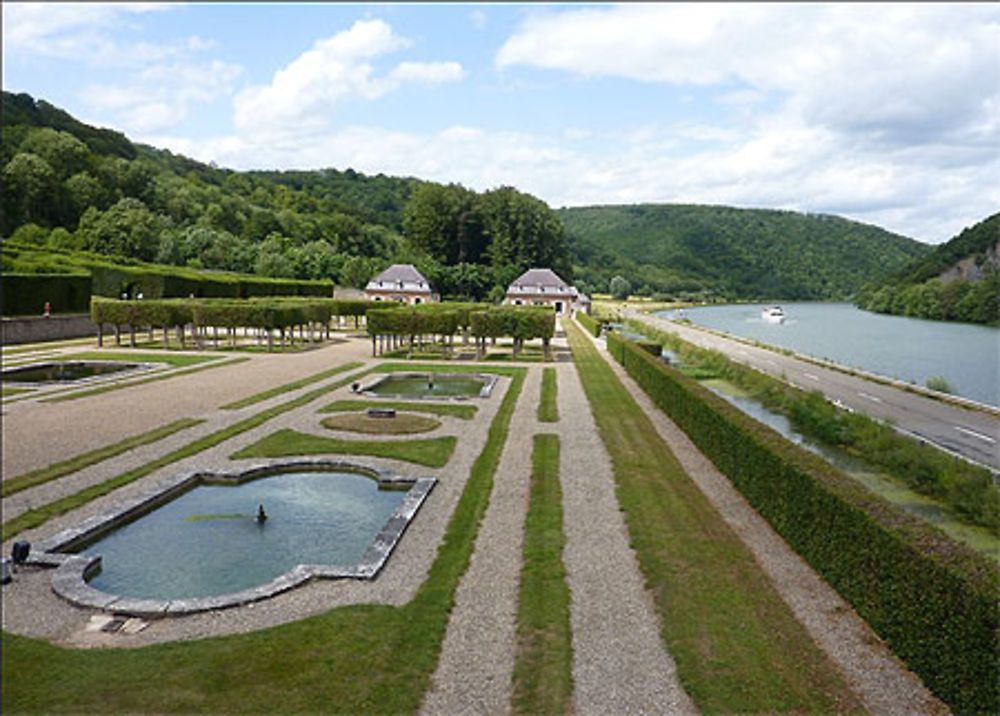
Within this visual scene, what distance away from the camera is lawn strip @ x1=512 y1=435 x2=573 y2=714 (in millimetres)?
6543

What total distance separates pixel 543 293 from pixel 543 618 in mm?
79867

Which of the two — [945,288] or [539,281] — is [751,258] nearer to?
[945,288]

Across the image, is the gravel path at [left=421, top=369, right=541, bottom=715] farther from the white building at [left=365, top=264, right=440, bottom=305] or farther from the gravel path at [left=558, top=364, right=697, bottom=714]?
the white building at [left=365, top=264, right=440, bottom=305]

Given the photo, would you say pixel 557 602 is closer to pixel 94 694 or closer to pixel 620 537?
pixel 620 537

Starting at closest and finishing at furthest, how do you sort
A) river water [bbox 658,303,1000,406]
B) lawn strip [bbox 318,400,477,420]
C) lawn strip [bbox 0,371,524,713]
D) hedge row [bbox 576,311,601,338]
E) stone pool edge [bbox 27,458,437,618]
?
lawn strip [bbox 0,371,524,713] → stone pool edge [bbox 27,458,437,618] → lawn strip [bbox 318,400,477,420] → river water [bbox 658,303,1000,406] → hedge row [bbox 576,311,601,338]

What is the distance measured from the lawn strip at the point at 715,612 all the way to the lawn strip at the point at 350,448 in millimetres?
4761

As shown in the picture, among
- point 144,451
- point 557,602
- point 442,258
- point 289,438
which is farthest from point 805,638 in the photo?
point 442,258

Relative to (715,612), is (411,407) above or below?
above

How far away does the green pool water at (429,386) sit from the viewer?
85.1ft

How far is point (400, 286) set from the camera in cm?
8250

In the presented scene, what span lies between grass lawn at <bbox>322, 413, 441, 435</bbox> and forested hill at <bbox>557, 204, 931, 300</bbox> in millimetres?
134204

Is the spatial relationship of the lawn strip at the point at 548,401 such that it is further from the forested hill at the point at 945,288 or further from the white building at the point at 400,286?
the forested hill at the point at 945,288

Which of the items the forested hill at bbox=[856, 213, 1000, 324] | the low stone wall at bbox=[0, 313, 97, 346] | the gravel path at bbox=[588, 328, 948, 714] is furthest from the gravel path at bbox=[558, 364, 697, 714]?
the forested hill at bbox=[856, 213, 1000, 324]

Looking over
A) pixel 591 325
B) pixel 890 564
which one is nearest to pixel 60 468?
pixel 890 564
